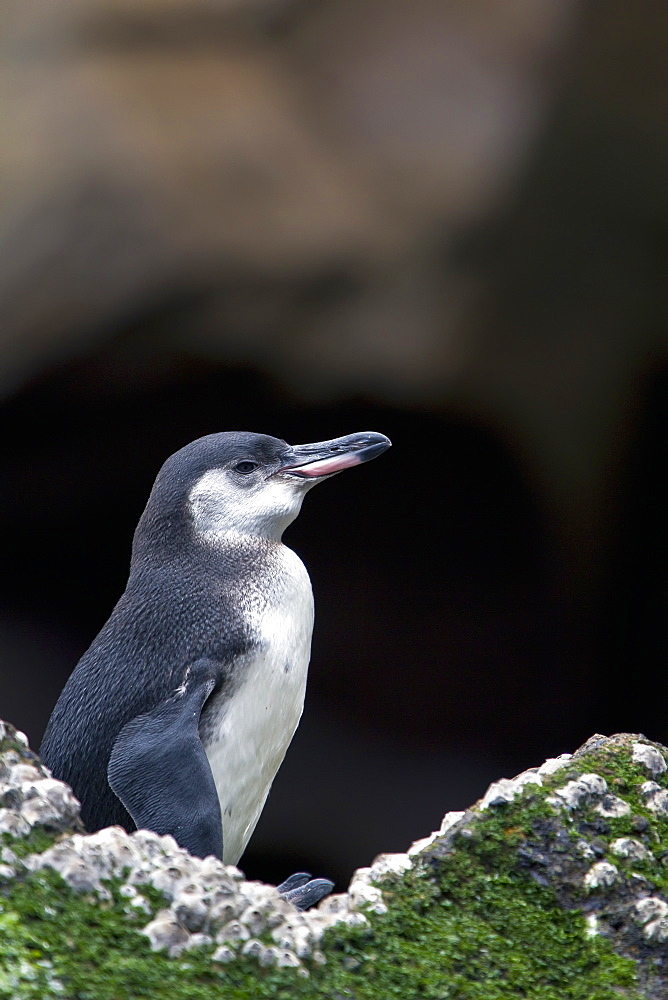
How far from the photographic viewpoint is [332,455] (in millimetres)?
1537

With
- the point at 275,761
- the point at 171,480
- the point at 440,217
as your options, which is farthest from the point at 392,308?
the point at 275,761

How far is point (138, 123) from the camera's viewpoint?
2.39 m

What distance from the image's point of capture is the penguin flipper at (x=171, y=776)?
1.18 metres

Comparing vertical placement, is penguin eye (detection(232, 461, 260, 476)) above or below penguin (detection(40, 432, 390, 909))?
above

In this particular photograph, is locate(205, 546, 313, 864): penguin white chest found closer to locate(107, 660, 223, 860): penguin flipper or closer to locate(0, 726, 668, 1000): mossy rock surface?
locate(107, 660, 223, 860): penguin flipper

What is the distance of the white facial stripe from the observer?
148 centimetres

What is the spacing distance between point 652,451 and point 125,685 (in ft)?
5.47

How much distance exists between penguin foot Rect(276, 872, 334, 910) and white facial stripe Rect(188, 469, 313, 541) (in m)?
0.42

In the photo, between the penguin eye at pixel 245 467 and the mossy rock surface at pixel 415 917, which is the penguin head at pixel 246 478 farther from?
the mossy rock surface at pixel 415 917

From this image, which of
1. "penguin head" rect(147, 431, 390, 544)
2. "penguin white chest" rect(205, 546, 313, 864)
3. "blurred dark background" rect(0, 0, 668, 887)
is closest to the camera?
"penguin white chest" rect(205, 546, 313, 864)

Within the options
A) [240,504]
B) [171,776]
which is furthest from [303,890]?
[240,504]

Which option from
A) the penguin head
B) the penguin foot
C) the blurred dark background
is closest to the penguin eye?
the penguin head

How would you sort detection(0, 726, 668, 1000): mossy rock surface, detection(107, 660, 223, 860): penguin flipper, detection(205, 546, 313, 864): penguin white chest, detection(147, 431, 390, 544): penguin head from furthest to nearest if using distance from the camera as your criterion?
1. detection(147, 431, 390, 544): penguin head
2. detection(205, 546, 313, 864): penguin white chest
3. detection(107, 660, 223, 860): penguin flipper
4. detection(0, 726, 668, 1000): mossy rock surface

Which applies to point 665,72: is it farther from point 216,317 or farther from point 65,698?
point 65,698
